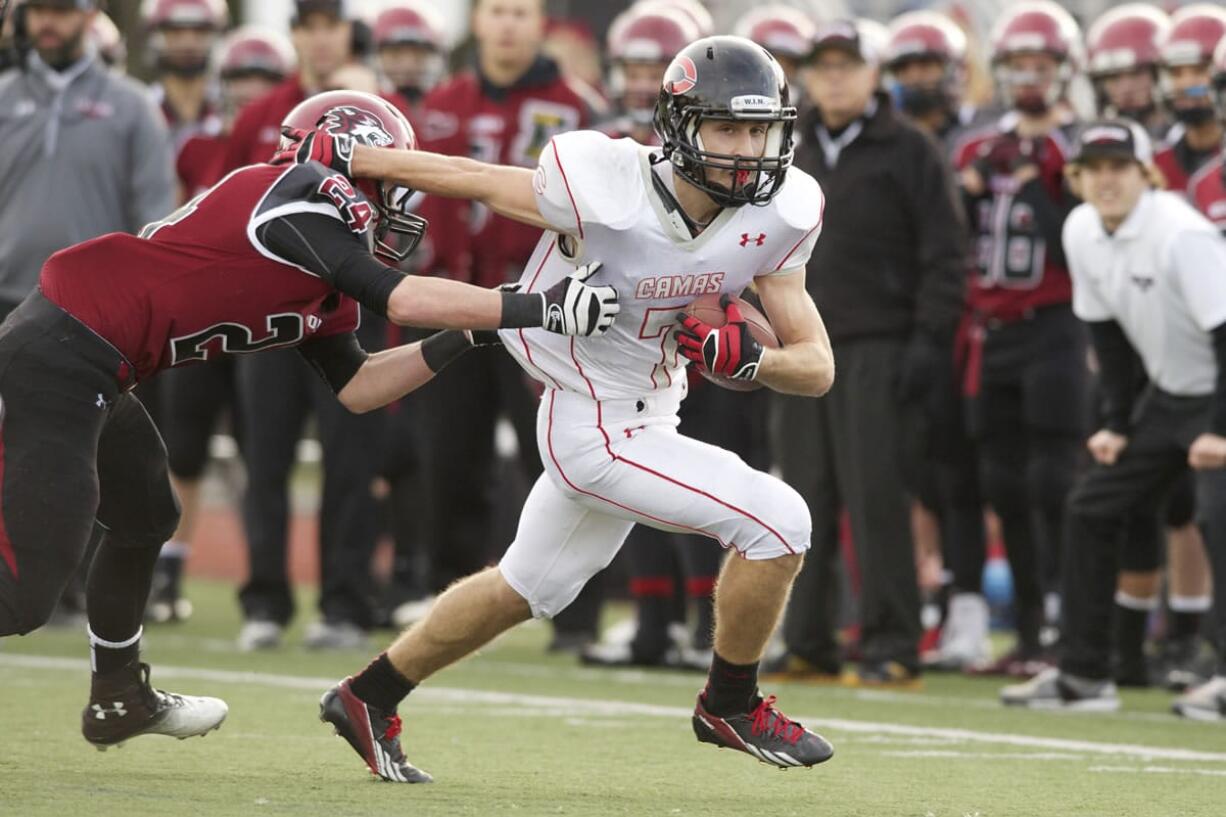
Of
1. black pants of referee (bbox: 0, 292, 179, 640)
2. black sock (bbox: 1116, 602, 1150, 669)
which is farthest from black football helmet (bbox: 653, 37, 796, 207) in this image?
black sock (bbox: 1116, 602, 1150, 669)

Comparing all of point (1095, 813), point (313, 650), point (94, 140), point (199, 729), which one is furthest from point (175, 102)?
point (1095, 813)

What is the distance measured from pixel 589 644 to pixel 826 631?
1213 millimetres

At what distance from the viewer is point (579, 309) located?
4734mm

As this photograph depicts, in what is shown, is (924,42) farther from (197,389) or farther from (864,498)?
(197,389)

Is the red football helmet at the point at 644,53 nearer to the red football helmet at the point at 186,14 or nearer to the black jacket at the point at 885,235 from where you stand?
the black jacket at the point at 885,235

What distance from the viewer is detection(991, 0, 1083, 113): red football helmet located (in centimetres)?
859

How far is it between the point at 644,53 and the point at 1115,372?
2.38 m

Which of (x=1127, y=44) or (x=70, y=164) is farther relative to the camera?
(x=1127, y=44)

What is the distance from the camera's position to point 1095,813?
4773 mm

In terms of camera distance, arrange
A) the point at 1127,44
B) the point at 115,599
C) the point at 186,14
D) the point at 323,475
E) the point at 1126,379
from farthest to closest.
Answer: the point at 186,14
the point at 1127,44
the point at 323,475
the point at 1126,379
the point at 115,599


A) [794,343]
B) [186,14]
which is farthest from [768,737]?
[186,14]

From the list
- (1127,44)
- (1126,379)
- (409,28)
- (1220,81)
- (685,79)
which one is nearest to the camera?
(685,79)

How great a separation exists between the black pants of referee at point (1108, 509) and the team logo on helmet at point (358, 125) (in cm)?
289

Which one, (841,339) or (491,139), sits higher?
(491,139)
